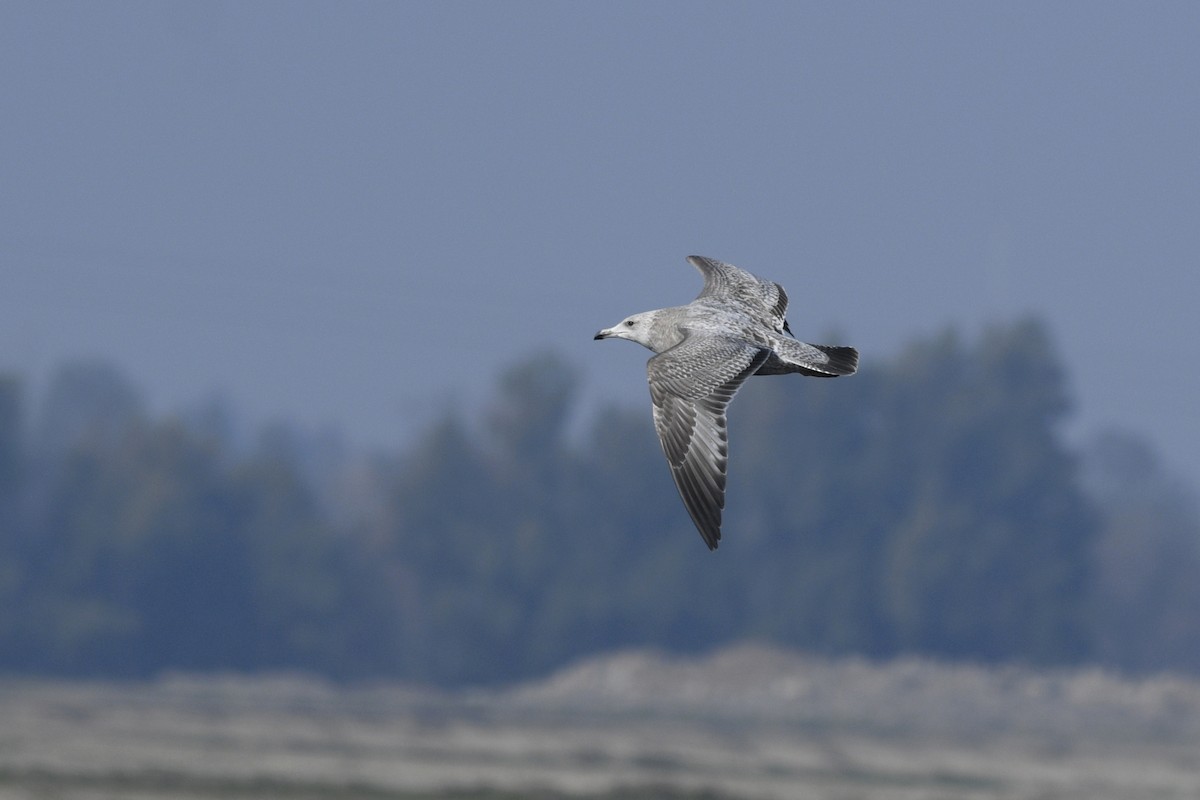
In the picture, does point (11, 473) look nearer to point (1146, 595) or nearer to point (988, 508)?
point (988, 508)

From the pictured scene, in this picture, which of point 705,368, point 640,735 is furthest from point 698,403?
point 640,735

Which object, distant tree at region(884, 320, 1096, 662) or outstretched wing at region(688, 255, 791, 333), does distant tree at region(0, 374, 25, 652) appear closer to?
distant tree at region(884, 320, 1096, 662)

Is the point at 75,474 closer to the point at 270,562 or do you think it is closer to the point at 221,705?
the point at 270,562

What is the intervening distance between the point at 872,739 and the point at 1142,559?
196 feet

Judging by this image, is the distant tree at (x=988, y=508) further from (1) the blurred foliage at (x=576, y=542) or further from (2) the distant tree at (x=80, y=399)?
(2) the distant tree at (x=80, y=399)

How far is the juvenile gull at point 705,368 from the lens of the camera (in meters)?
19.4

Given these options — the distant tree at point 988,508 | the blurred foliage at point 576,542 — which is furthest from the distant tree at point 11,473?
the distant tree at point 988,508

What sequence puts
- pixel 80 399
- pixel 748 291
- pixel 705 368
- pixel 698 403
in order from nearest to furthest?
pixel 698 403 < pixel 705 368 < pixel 748 291 < pixel 80 399

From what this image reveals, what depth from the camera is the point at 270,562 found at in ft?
352

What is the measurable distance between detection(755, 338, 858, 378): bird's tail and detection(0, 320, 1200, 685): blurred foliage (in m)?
82.9

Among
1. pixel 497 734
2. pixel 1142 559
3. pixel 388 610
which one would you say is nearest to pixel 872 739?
pixel 497 734

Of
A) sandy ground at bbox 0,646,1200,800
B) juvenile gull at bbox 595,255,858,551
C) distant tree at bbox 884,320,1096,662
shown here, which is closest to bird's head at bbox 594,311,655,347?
juvenile gull at bbox 595,255,858,551

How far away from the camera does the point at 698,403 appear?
65.0 feet

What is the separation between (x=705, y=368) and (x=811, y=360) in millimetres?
988
